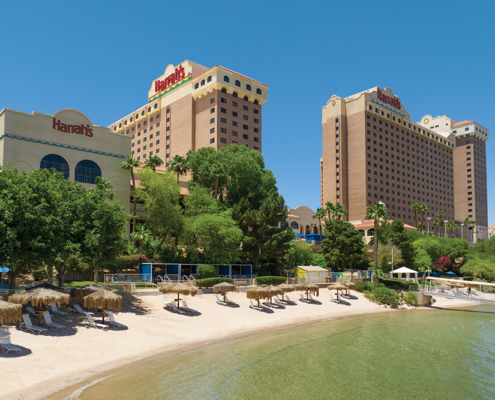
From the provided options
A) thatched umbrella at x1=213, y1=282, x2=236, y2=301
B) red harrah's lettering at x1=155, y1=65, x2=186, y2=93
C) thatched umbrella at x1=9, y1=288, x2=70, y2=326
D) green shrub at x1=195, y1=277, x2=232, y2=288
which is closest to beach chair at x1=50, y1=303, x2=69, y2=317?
thatched umbrella at x1=9, y1=288, x2=70, y2=326

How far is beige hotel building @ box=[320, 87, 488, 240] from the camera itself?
437 feet

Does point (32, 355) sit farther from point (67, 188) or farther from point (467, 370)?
point (467, 370)

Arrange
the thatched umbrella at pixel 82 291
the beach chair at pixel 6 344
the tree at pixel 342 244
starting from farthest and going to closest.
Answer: the tree at pixel 342 244 → the thatched umbrella at pixel 82 291 → the beach chair at pixel 6 344

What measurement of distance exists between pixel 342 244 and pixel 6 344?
4933 centimetres

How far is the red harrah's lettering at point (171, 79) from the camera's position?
10944 cm

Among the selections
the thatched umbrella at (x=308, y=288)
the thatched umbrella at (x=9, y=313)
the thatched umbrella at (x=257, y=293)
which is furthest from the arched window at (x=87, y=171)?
the thatched umbrella at (x=9, y=313)

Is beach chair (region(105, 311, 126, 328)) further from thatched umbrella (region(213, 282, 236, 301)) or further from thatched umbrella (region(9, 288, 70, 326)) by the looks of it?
thatched umbrella (region(213, 282, 236, 301))

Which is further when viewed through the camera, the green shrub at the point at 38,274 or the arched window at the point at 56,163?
the arched window at the point at 56,163

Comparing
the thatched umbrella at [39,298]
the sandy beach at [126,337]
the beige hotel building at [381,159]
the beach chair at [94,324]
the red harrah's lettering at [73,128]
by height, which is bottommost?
the sandy beach at [126,337]

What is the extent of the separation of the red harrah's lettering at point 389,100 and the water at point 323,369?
119 meters

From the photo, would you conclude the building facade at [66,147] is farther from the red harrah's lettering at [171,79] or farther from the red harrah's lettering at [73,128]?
the red harrah's lettering at [171,79]

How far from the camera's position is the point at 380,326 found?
115 feet

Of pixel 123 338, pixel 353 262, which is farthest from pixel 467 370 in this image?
pixel 353 262

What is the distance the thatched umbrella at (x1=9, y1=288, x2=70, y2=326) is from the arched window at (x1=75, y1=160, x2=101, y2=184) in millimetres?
27147
